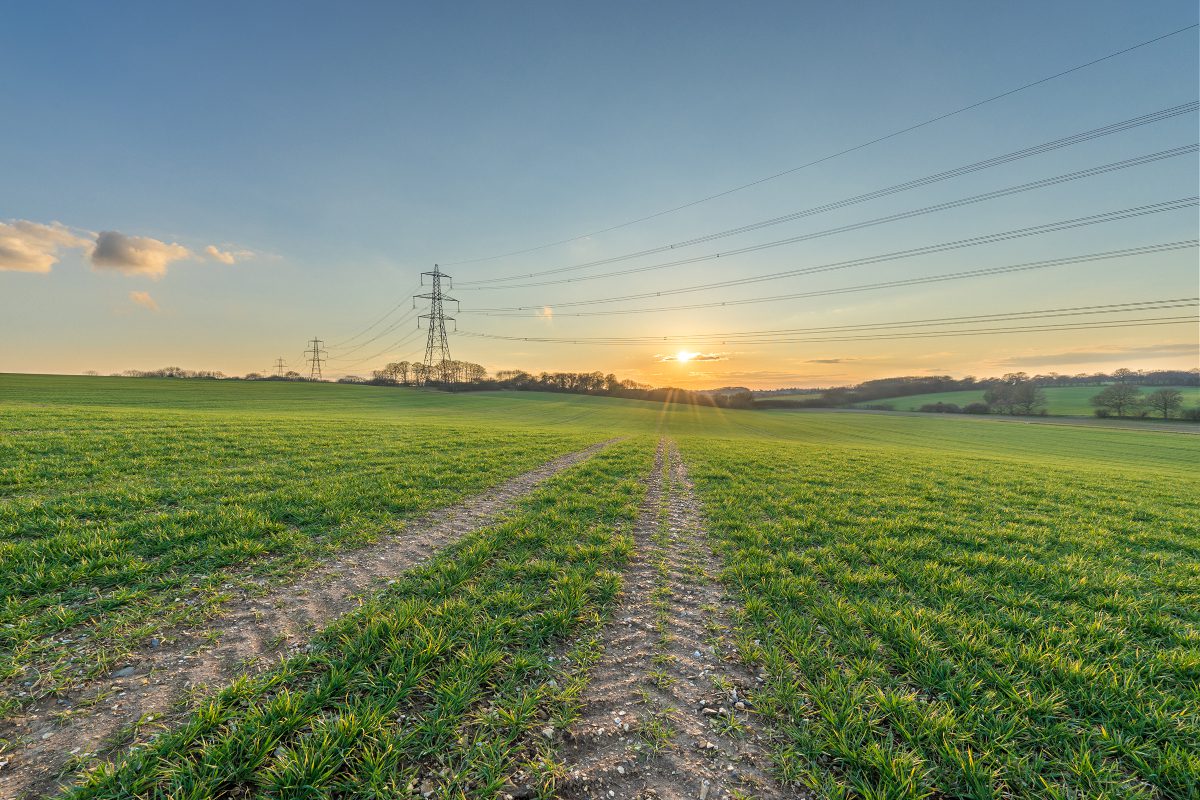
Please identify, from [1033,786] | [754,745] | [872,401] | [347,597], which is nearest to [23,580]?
[347,597]

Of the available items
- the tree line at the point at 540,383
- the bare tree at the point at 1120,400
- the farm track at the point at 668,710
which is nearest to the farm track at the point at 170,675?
the farm track at the point at 668,710

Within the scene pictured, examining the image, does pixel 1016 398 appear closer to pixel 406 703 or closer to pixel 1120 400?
pixel 1120 400

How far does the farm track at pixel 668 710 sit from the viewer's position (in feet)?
10.2

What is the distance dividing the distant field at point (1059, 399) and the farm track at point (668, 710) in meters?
121

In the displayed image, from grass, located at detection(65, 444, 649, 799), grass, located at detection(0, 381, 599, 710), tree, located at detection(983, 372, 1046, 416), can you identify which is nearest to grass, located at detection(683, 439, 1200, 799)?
grass, located at detection(65, 444, 649, 799)

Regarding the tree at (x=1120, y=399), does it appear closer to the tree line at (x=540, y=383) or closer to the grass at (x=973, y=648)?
the tree line at (x=540, y=383)

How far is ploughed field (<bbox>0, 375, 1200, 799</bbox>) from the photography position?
3119 mm

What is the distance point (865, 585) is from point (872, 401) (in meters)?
130

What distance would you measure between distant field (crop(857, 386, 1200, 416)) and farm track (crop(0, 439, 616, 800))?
123729mm

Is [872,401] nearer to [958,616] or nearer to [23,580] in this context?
[958,616]

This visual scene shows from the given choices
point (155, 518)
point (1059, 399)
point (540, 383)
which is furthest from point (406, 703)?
point (1059, 399)

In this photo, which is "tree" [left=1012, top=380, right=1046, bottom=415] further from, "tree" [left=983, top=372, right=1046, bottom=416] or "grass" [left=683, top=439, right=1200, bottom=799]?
"grass" [left=683, top=439, right=1200, bottom=799]

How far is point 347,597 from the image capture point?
5469 mm

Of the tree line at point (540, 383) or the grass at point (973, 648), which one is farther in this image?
the tree line at point (540, 383)
